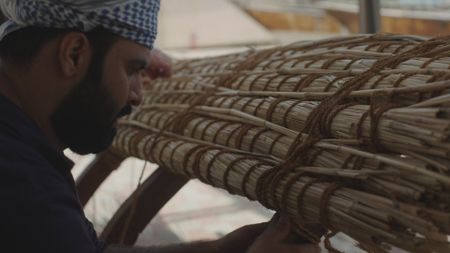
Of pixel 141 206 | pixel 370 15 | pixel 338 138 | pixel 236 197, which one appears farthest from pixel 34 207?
pixel 236 197

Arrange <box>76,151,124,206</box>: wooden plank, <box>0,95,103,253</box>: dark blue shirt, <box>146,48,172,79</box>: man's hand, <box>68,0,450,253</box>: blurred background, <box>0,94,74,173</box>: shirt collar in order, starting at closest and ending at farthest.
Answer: <box>0,95,103,253</box>: dark blue shirt < <box>0,94,74,173</box>: shirt collar < <box>146,48,172,79</box>: man's hand < <box>76,151,124,206</box>: wooden plank < <box>68,0,450,253</box>: blurred background

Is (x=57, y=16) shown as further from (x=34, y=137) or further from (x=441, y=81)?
(x=441, y=81)

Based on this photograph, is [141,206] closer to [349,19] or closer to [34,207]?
[34,207]

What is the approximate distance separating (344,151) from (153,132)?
78 centimetres

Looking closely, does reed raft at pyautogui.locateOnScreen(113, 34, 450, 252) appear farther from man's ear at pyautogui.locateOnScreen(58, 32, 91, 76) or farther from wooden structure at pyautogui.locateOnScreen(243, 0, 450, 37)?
wooden structure at pyautogui.locateOnScreen(243, 0, 450, 37)

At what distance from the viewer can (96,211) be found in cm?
313

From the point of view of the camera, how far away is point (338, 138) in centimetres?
85

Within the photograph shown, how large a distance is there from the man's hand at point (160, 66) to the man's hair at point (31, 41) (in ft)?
2.60

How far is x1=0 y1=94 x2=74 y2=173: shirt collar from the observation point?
0.89 meters

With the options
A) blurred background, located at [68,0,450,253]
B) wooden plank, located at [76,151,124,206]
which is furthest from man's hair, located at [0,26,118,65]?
wooden plank, located at [76,151,124,206]

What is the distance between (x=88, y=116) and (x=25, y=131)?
12 centimetres

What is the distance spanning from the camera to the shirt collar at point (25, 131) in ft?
2.93

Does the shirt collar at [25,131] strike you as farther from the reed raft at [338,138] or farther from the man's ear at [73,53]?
Answer: the reed raft at [338,138]

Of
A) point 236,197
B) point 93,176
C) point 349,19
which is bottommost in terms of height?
point 236,197
